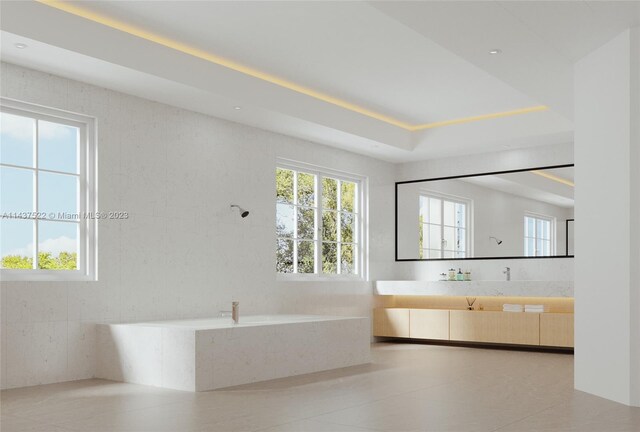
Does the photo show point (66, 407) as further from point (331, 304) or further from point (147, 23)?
point (331, 304)

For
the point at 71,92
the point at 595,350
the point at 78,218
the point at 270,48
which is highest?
the point at 270,48

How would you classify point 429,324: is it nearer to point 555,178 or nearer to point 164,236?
point 555,178

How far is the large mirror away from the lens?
29.2ft

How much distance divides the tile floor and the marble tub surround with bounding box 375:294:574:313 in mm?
2376

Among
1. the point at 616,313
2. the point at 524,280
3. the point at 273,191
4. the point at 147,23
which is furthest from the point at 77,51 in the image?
the point at 524,280

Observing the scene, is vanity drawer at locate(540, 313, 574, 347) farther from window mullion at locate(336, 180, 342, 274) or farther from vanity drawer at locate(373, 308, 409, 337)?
window mullion at locate(336, 180, 342, 274)

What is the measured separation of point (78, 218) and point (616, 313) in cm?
457

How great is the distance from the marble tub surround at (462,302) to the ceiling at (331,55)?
205 centimetres

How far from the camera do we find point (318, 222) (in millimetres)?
9141

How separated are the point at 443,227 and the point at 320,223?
1886 millimetres

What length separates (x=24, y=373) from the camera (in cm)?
574

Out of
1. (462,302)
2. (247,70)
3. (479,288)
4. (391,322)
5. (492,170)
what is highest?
(247,70)

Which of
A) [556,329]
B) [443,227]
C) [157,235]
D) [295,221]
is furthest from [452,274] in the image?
[157,235]

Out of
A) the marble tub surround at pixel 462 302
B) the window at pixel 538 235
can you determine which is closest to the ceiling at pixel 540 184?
the window at pixel 538 235
